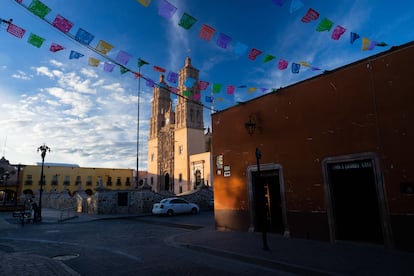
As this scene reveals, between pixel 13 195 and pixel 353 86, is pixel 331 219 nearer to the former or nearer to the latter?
pixel 353 86

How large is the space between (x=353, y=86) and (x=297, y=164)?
3.36 metres

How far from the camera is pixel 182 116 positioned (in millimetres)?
54219

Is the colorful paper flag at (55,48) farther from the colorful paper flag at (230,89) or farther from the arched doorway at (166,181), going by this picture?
the arched doorway at (166,181)

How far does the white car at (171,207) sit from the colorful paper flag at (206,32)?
52.8 ft

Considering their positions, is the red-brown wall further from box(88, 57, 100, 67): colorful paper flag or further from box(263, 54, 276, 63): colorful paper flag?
box(88, 57, 100, 67): colorful paper flag

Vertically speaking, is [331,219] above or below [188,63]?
below

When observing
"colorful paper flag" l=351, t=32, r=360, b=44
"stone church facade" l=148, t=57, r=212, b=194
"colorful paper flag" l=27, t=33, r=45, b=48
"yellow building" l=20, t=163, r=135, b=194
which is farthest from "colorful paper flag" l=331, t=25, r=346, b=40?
"yellow building" l=20, t=163, r=135, b=194

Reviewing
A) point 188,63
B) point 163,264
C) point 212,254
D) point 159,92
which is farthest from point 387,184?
point 159,92

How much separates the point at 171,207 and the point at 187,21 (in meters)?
17.2

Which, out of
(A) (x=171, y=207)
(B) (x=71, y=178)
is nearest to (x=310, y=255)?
(A) (x=171, y=207)

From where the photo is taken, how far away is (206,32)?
9.92 metres

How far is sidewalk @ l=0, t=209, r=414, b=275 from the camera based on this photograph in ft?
20.5

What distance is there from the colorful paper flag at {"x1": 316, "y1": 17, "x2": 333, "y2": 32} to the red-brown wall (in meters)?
1.56

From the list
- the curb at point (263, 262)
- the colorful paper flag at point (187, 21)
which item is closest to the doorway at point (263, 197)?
the curb at point (263, 262)
